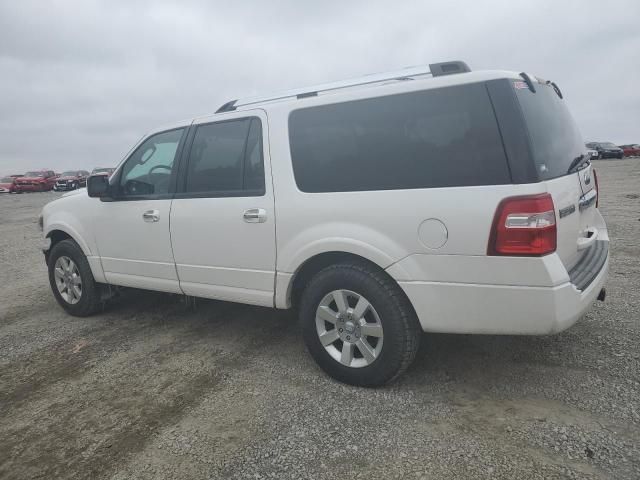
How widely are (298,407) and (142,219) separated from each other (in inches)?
86.9

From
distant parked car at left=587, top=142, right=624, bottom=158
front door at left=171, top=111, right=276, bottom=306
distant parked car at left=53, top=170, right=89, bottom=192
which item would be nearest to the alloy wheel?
front door at left=171, top=111, right=276, bottom=306

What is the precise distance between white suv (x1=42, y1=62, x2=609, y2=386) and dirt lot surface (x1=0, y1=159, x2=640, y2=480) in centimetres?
41

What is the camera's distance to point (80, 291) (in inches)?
186

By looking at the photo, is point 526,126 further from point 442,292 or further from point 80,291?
point 80,291

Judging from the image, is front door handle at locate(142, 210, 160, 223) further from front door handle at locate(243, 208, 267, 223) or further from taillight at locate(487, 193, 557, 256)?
taillight at locate(487, 193, 557, 256)

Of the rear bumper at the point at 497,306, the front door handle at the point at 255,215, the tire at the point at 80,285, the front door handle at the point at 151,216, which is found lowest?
the tire at the point at 80,285

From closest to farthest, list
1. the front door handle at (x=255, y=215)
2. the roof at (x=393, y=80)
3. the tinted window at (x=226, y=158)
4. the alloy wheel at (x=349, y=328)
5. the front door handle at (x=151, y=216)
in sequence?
the roof at (x=393, y=80) < the alloy wheel at (x=349, y=328) < the front door handle at (x=255, y=215) < the tinted window at (x=226, y=158) < the front door handle at (x=151, y=216)

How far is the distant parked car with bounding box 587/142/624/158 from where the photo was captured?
40.4 m

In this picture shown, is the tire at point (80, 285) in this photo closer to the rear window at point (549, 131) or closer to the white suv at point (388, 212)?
the white suv at point (388, 212)

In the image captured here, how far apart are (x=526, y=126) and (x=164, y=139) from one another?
2.98m

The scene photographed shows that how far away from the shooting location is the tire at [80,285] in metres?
4.62

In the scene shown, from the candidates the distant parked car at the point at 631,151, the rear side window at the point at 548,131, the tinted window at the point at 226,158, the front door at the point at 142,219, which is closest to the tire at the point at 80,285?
the front door at the point at 142,219

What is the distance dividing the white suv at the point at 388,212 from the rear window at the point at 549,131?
0.6 inches

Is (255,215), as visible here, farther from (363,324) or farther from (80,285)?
(80,285)
